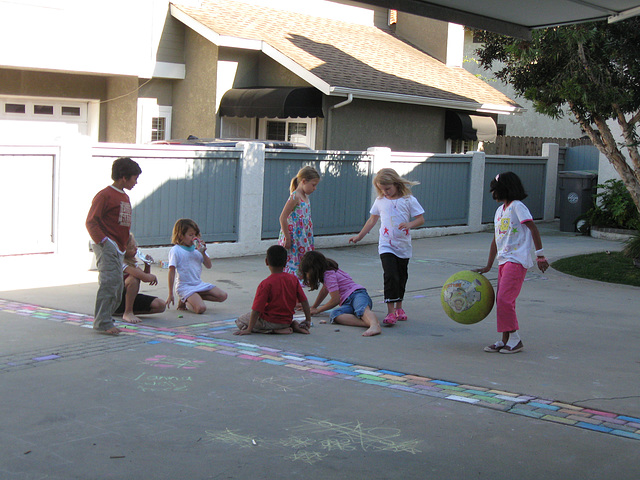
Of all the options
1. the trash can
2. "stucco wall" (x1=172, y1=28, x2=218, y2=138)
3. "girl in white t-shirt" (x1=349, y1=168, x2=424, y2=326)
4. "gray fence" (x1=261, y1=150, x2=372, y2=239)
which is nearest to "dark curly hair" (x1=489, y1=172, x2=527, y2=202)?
"girl in white t-shirt" (x1=349, y1=168, x2=424, y2=326)

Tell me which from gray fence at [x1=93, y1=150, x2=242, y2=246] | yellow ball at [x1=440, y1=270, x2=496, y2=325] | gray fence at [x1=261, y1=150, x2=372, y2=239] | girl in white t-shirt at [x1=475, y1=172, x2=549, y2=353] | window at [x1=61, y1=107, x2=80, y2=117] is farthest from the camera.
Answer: window at [x1=61, y1=107, x2=80, y2=117]

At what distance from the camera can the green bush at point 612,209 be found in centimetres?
1666

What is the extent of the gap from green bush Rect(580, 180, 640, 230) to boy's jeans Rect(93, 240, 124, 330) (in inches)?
476

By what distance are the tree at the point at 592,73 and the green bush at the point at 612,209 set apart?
319 cm

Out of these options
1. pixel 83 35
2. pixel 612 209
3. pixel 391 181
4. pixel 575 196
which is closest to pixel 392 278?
pixel 391 181

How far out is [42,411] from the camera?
16.7 ft

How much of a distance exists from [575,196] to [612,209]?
1392mm

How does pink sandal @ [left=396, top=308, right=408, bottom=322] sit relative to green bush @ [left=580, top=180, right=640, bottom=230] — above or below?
below

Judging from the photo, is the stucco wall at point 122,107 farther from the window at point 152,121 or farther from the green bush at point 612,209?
the green bush at point 612,209

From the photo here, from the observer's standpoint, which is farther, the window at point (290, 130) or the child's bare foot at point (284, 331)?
the window at point (290, 130)

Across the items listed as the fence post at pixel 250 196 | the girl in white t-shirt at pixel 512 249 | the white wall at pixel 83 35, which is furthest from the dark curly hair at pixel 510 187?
the white wall at pixel 83 35

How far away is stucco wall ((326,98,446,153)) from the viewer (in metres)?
19.8

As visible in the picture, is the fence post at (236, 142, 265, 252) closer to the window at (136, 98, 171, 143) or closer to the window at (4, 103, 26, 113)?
the window at (136, 98, 171, 143)

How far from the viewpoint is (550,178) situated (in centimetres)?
2023
